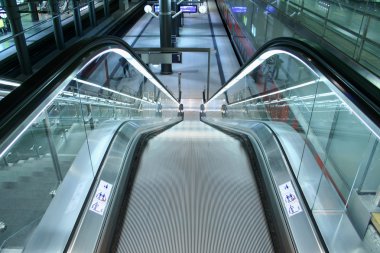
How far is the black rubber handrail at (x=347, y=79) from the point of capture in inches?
50.8

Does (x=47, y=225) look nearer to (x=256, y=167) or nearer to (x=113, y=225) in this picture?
(x=113, y=225)

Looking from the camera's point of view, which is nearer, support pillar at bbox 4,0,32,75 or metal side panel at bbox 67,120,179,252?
metal side panel at bbox 67,120,179,252

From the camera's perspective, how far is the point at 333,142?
9.57ft

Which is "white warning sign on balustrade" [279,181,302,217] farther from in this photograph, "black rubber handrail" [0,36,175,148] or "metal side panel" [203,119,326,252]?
"black rubber handrail" [0,36,175,148]

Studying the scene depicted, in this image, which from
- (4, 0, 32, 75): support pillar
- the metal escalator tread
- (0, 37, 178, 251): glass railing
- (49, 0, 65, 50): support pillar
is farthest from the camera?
(49, 0, 65, 50): support pillar

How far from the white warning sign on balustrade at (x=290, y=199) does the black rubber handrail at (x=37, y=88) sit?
147 centimetres

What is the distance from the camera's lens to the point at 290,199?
2.12 metres

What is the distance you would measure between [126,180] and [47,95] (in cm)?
122

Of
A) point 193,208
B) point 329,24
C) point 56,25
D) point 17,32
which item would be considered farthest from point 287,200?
point 56,25

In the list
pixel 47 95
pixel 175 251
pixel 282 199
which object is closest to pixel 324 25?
pixel 282 199

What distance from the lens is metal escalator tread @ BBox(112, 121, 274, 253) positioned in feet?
6.40

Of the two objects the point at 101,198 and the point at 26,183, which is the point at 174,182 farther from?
the point at 26,183

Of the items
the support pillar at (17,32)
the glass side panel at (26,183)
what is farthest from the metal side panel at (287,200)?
the support pillar at (17,32)

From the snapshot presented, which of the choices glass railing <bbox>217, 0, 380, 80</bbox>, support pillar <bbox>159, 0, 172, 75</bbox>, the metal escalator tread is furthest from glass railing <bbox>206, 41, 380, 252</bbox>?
support pillar <bbox>159, 0, 172, 75</bbox>
